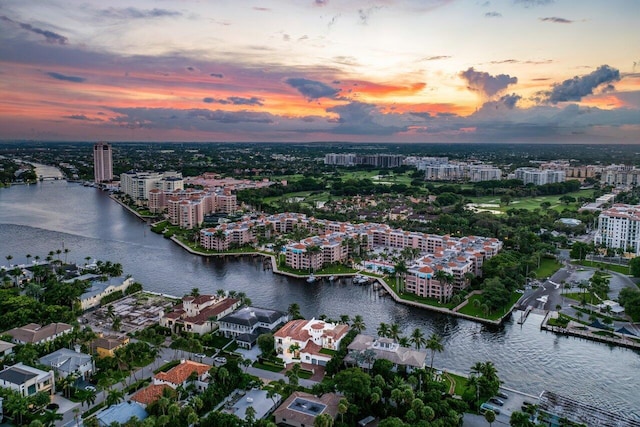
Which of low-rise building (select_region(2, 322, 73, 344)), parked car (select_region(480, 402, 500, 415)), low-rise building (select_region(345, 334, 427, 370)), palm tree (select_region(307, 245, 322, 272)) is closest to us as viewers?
parked car (select_region(480, 402, 500, 415))

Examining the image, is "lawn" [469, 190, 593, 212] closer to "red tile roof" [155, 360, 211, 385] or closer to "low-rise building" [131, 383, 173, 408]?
"red tile roof" [155, 360, 211, 385]

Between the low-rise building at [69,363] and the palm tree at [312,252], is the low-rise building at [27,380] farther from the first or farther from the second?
the palm tree at [312,252]

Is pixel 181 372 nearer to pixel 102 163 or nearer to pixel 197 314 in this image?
pixel 197 314

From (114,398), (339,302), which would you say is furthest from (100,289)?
(339,302)

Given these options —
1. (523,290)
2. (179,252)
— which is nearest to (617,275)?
(523,290)

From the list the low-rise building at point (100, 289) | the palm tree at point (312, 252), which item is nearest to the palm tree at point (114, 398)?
the low-rise building at point (100, 289)

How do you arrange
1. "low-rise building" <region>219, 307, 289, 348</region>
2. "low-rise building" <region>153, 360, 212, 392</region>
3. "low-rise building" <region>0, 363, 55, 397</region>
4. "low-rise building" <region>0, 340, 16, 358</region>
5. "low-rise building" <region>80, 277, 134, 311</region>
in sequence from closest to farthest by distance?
"low-rise building" <region>0, 363, 55, 397</region>, "low-rise building" <region>153, 360, 212, 392</region>, "low-rise building" <region>0, 340, 16, 358</region>, "low-rise building" <region>219, 307, 289, 348</region>, "low-rise building" <region>80, 277, 134, 311</region>

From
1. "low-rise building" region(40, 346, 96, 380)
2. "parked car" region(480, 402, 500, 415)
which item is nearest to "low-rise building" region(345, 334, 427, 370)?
"parked car" region(480, 402, 500, 415)

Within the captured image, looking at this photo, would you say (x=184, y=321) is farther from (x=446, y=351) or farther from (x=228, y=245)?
(x=228, y=245)
